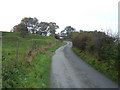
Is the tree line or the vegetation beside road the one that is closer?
the vegetation beside road

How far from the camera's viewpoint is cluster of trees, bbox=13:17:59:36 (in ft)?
299

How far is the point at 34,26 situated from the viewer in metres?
103

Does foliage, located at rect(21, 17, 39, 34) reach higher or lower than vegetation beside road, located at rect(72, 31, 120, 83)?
higher

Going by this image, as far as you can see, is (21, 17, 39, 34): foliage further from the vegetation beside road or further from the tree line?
the vegetation beside road

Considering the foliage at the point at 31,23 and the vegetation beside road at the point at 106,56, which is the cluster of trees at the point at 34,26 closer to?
the foliage at the point at 31,23

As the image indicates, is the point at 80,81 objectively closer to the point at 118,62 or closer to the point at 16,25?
the point at 118,62

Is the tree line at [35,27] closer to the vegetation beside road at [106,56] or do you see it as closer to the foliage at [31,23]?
the foliage at [31,23]

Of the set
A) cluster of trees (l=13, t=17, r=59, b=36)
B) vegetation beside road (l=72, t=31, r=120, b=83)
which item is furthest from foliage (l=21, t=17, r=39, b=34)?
vegetation beside road (l=72, t=31, r=120, b=83)

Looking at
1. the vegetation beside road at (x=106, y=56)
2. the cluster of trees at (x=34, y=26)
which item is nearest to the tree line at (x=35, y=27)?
the cluster of trees at (x=34, y=26)

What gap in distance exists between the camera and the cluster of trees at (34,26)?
91.2 m

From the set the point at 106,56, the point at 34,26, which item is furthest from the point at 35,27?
the point at 106,56

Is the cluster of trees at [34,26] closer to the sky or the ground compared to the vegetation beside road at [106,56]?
closer to the sky

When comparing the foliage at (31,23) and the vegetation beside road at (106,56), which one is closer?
the vegetation beside road at (106,56)

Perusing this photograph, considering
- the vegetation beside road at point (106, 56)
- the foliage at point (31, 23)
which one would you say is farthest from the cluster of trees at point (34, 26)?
the vegetation beside road at point (106, 56)
